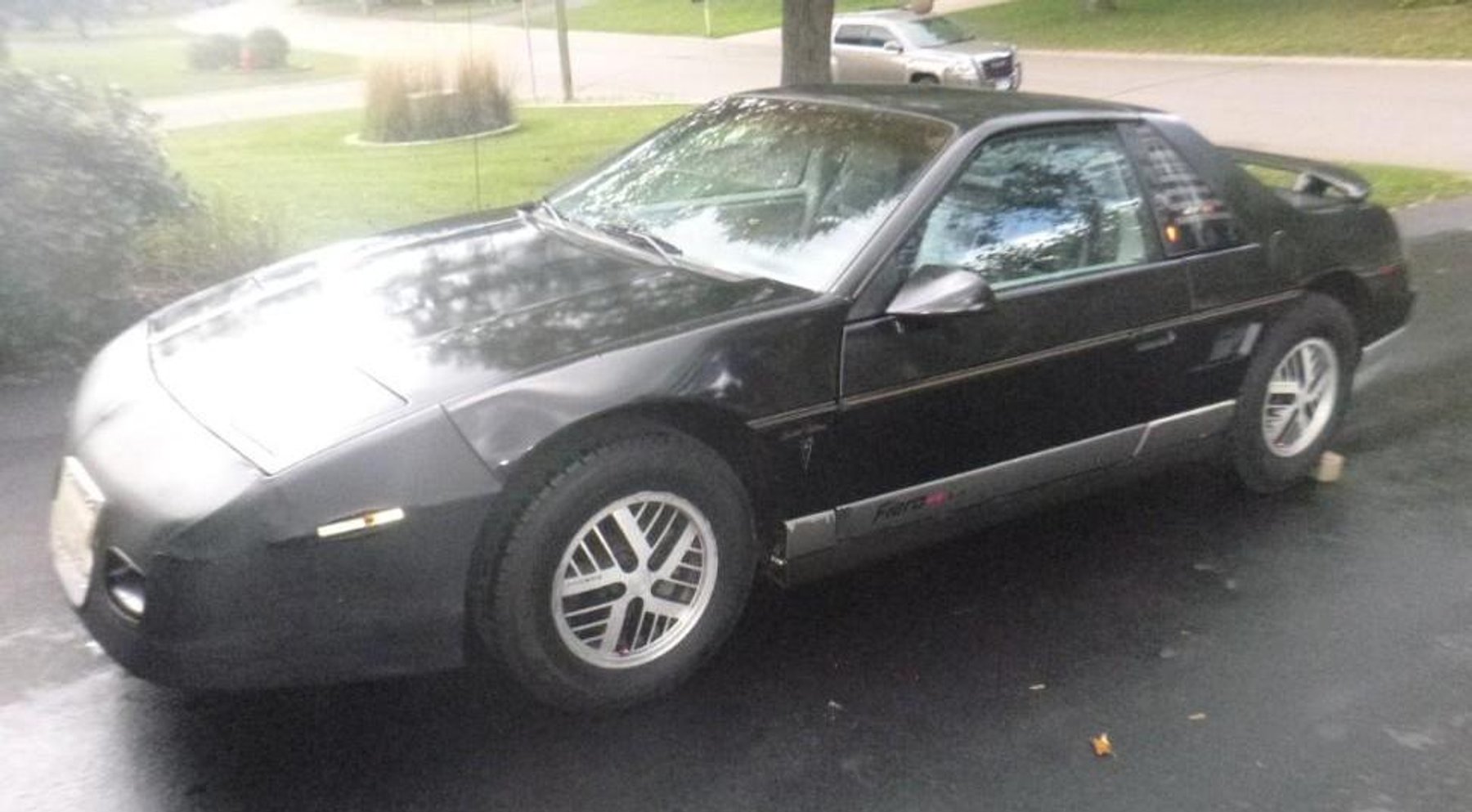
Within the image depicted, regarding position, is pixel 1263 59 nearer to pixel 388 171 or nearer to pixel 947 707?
pixel 388 171

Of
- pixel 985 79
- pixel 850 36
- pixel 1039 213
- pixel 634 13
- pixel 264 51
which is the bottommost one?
pixel 634 13

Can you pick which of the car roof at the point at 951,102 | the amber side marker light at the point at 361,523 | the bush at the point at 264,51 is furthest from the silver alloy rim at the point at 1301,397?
the bush at the point at 264,51

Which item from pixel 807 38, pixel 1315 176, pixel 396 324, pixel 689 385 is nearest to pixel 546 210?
pixel 396 324

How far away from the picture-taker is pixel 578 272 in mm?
3936

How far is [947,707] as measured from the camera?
3.51 meters

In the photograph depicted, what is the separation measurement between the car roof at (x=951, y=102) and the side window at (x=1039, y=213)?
92 millimetres

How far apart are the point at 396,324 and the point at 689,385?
2.70ft

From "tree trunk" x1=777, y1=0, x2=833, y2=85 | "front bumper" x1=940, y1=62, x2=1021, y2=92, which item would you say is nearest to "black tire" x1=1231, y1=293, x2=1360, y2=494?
"tree trunk" x1=777, y1=0, x2=833, y2=85

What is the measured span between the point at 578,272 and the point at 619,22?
4523 centimetres

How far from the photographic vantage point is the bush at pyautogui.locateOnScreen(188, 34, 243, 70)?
3309 centimetres

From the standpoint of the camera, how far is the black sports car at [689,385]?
120 inches

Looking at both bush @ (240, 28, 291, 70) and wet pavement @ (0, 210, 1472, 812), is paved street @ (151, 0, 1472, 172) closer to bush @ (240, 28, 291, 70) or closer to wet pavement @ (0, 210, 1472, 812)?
bush @ (240, 28, 291, 70)

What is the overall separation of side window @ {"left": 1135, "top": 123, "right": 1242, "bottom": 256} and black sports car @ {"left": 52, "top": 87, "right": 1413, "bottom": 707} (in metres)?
0.01

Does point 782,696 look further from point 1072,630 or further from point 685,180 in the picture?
point 685,180
